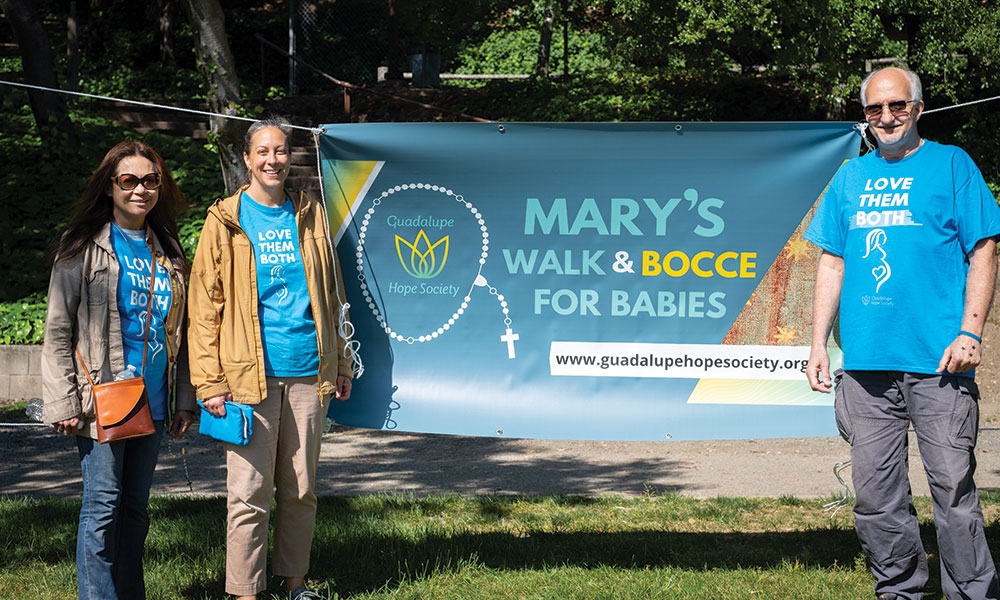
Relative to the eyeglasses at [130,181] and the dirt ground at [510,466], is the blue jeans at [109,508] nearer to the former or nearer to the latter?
the eyeglasses at [130,181]

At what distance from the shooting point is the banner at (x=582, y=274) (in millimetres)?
5039

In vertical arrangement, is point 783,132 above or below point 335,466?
above

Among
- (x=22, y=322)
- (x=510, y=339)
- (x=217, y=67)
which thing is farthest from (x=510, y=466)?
(x=22, y=322)

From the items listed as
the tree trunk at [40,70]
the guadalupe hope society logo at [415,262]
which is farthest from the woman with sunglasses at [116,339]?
the tree trunk at [40,70]

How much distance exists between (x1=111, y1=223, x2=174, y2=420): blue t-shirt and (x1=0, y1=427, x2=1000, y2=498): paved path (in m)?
2.79

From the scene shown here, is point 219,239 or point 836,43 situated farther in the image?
point 836,43

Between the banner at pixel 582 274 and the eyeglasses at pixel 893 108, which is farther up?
the eyeglasses at pixel 893 108

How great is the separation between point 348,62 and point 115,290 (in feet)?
64.5

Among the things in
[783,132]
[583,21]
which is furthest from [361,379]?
[583,21]

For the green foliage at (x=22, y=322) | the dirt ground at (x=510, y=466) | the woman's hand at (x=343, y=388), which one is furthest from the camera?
the green foliage at (x=22, y=322)

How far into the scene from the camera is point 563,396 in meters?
5.14

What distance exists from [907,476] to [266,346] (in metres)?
2.60

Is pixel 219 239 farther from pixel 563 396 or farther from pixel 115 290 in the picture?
pixel 563 396

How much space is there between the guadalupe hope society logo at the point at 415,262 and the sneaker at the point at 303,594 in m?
1.28
